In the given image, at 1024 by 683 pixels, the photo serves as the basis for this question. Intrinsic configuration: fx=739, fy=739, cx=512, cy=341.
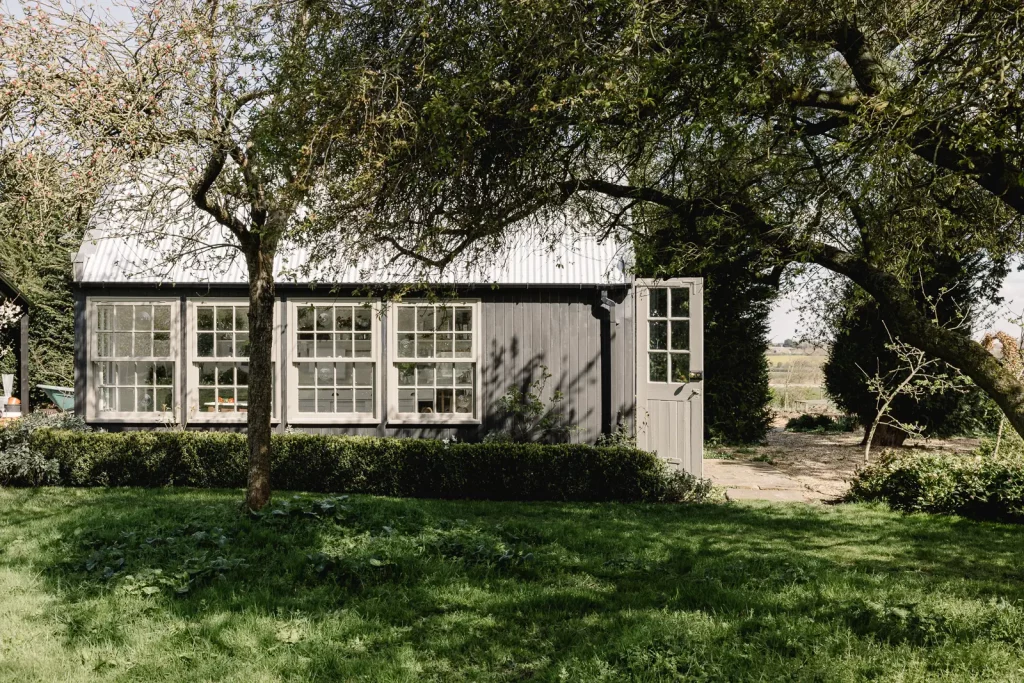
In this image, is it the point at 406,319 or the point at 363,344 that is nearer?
the point at 406,319

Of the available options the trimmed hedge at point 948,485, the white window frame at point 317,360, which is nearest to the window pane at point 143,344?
the white window frame at point 317,360

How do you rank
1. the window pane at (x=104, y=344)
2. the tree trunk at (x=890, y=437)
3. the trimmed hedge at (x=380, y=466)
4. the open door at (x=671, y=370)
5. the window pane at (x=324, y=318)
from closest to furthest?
the trimmed hedge at (x=380, y=466)
the open door at (x=671, y=370)
the window pane at (x=104, y=344)
the window pane at (x=324, y=318)
the tree trunk at (x=890, y=437)

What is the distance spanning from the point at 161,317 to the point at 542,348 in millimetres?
5244

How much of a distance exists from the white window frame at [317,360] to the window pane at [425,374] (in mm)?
543

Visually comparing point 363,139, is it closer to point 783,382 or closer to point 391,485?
point 391,485

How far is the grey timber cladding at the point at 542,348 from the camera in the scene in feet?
32.6

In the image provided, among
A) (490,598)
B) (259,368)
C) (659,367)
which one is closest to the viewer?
(490,598)

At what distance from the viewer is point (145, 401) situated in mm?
10195

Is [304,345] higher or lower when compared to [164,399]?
higher

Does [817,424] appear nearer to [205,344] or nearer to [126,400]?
[205,344]

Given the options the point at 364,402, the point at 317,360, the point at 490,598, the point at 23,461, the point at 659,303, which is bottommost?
the point at 490,598

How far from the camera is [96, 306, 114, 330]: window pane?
396 inches

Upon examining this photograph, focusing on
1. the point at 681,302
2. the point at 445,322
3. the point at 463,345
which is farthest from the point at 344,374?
the point at 681,302

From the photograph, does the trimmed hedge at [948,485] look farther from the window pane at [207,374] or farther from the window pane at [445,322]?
the window pane at [207,374]
